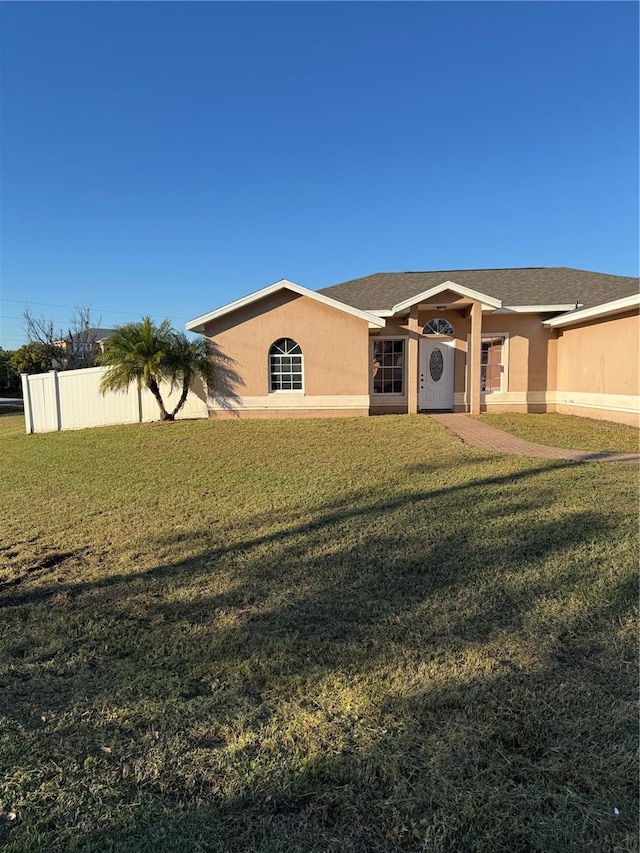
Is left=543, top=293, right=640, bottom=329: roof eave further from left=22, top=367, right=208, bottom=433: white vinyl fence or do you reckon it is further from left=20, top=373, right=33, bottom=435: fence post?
left=20, top=373, right=33, bottom=435: fence post

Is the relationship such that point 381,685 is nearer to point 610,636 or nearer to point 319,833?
point 319,833

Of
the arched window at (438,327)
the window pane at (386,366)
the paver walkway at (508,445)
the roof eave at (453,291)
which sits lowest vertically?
the paver walkway at (508,445)

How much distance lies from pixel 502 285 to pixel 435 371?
4.18m

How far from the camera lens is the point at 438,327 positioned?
16406 mm

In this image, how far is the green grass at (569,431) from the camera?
33.0 feet

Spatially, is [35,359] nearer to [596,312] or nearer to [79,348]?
[79,348]

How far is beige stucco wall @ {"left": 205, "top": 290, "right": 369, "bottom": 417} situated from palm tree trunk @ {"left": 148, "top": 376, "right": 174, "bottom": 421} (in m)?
2.15

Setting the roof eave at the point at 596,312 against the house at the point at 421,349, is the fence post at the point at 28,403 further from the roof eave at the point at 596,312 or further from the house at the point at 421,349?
the roof eave at the point at 596,312

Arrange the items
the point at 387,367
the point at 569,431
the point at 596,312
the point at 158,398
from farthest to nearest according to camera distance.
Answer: the point at 387,367, the point at 158,398, the point at 596,312, the point at 569,431

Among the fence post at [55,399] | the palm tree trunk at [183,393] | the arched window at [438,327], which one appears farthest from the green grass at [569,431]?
the fence post at [55,399]

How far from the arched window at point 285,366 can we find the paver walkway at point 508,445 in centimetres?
444

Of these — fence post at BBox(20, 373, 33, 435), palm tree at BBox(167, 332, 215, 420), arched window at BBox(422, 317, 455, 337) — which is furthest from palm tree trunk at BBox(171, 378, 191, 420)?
arched window at BBox(422, 317, 455, 337)

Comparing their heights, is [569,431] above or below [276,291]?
below


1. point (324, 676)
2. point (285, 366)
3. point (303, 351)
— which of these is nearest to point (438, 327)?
point (303, 351)
